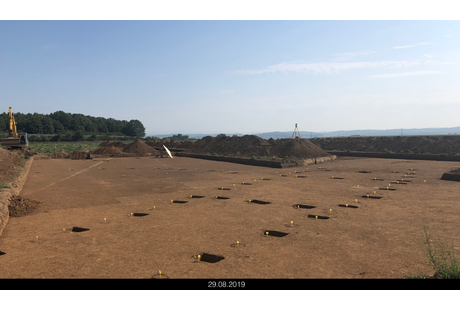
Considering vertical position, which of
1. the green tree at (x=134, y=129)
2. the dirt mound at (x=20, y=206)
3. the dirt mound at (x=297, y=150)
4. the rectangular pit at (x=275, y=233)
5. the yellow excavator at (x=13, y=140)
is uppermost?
the green tree at (x=134, y=129)

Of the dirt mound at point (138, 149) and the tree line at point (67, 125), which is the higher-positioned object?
the tree line at point (67, 125)

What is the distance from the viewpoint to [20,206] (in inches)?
403

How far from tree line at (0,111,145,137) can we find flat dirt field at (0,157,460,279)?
374ft

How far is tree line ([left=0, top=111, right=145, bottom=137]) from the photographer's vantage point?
4742 inches

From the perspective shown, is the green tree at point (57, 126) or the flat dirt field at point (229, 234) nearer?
the flat dirt field at point (229, 234)

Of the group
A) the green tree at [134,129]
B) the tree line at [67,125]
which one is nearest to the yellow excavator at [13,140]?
the tree line at [67,125]

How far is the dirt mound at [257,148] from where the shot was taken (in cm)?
3403

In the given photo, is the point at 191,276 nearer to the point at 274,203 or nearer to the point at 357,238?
the point at 357,238

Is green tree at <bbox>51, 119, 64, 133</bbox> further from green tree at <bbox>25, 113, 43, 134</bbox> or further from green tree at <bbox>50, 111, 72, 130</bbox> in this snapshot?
green tree at <bbox>25, 113, 43, 134</bbox>

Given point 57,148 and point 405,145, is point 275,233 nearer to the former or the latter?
point 405,145

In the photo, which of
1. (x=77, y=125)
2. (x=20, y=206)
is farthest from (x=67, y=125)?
(x=20, y=206)

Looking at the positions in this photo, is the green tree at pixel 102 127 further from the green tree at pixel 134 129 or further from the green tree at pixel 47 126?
the green tree at pixel 47 126

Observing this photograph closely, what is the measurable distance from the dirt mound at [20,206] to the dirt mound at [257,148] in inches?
971

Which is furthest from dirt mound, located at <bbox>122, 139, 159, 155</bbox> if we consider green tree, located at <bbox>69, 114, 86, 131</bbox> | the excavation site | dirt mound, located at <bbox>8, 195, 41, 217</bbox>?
green tree, located at <bbox>69, 114, 86, 131</bbox>
